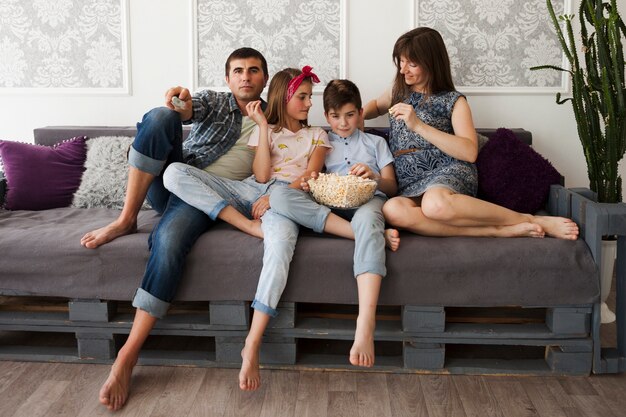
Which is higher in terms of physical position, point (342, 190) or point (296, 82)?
point (296, 82)

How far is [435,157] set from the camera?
2.38 m

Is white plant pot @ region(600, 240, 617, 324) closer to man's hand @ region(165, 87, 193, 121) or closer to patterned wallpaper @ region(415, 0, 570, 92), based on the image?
patterned wallpaper @ region(415, 0, 570, 92)

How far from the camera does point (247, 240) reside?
2078 mm

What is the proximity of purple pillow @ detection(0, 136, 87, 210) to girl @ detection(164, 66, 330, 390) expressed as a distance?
743 millimetres

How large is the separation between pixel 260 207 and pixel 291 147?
32 centimetres

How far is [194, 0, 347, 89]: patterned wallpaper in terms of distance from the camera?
2.83m

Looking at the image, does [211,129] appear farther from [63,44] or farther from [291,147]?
[63,44]

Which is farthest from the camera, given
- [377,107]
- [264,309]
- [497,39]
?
[497,39]

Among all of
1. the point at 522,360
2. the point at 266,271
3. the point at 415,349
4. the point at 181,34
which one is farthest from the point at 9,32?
the point at 522,360

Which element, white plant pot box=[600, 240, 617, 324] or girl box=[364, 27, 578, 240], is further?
white plant pot box=[600, 240, 617, 324]

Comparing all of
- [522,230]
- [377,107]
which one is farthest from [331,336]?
[377,107]

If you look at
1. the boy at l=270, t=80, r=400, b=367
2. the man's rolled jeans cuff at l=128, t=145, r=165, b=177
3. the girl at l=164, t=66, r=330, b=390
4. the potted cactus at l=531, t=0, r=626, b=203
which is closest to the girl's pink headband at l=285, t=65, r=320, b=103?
the girl at l=164, t=66, r=330, b=390

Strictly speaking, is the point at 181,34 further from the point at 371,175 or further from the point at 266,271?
the point at 266,271

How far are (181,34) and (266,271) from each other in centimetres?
143
